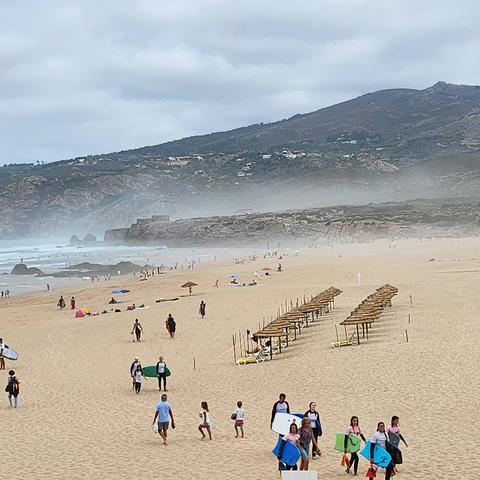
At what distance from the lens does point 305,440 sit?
11.2 metres

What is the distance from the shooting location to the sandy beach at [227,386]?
41.1 feet

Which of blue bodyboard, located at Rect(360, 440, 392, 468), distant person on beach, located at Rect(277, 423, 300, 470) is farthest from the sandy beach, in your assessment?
blue bodyboard, located at Rect(360, 440, 392, 468)

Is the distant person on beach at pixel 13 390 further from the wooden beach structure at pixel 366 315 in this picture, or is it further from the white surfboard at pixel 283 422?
the wooden beach structure at pixel 366 315

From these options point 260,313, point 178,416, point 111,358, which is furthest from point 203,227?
point 178,416

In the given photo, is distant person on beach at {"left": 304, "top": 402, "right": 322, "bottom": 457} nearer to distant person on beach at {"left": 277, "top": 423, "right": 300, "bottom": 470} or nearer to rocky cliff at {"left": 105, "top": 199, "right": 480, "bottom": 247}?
distant person on beach at {"left": 277, "top": 423, "right": 300, "bottom": 470}

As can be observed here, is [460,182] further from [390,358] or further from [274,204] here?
[390,358]

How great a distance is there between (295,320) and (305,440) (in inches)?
547

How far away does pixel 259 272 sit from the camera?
52.4 meters

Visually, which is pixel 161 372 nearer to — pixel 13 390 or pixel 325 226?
pixel 13 390

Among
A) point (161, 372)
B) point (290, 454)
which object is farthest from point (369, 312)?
point (290, 454)

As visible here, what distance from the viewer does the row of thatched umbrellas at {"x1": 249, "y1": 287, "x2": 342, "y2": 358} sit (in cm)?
2268

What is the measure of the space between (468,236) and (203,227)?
146 ft

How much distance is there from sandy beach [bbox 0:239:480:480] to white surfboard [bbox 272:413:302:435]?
0.73 meters

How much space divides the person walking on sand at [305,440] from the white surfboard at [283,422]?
21cm
